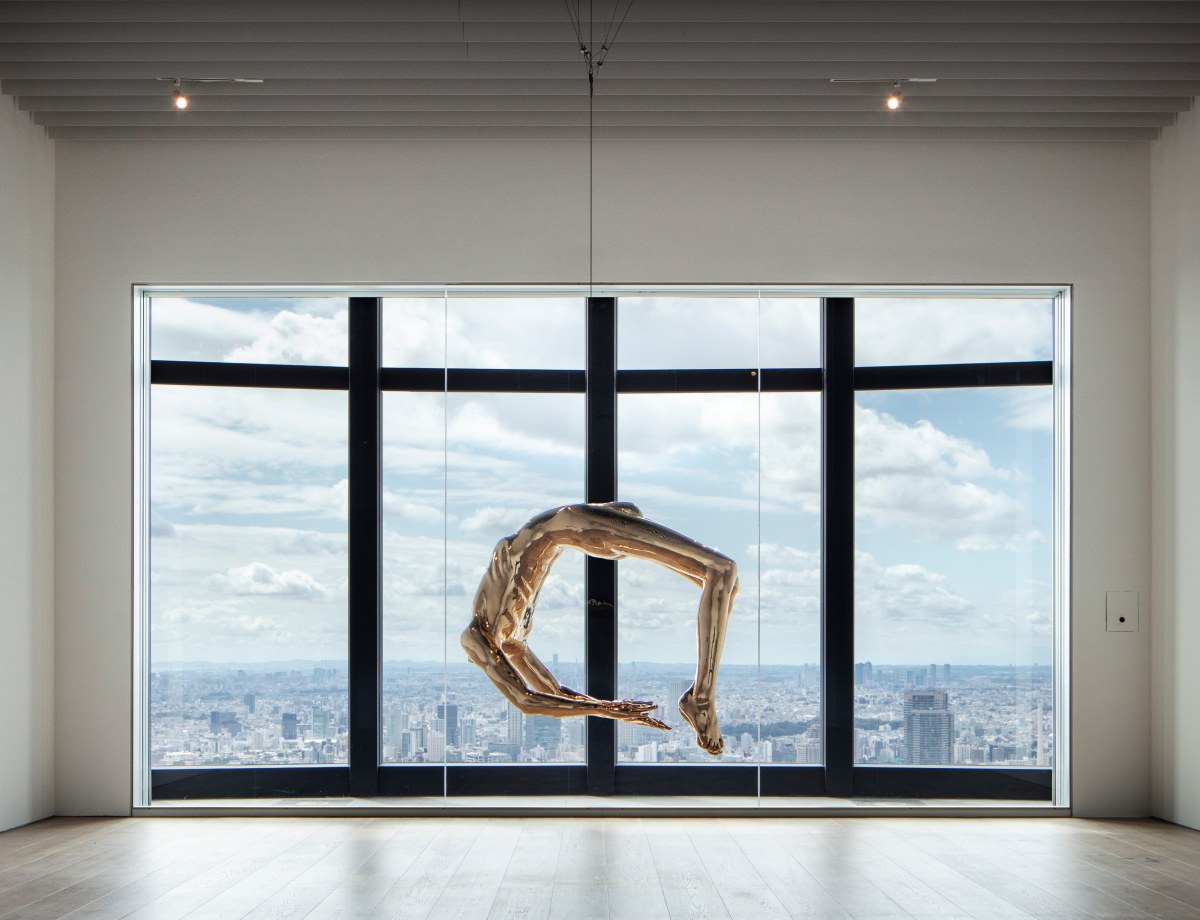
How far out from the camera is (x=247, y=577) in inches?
294

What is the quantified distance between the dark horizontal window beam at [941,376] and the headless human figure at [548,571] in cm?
405

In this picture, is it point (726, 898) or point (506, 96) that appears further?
point (506, 96)

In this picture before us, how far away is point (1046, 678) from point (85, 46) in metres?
6.65

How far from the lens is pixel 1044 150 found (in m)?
7.43

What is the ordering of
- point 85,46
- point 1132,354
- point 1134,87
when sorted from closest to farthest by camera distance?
1. point 85,46
2. point 1134,87
3. point 1132,354

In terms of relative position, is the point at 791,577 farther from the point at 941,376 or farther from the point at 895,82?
the point at 895,82

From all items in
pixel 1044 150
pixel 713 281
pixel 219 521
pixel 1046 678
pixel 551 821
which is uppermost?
pixel 1044 150

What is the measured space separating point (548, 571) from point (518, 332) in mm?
3859

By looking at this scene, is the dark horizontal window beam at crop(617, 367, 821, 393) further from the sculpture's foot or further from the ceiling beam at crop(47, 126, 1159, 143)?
the sculpture's foot

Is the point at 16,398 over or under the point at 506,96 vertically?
under

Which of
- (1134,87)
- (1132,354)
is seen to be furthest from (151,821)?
(1134,87)

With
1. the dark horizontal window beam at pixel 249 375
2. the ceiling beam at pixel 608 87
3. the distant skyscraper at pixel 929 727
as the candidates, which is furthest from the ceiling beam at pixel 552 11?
the distant skyscraper at pixel 929 727

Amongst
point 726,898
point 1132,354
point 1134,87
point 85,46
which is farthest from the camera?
point 1132,354

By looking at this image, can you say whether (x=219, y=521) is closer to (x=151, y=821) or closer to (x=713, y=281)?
(x=151, y=821)
